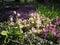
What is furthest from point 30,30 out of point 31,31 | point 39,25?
point 39,25

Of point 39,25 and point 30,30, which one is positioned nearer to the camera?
point 30,30

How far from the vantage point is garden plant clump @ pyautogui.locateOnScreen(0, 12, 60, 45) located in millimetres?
6570

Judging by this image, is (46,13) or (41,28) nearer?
(41,28)

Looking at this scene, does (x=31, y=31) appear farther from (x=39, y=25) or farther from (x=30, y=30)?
(x=39, y=25)

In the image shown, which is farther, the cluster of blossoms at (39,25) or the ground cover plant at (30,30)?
the cluster of blossoms at (39,25)

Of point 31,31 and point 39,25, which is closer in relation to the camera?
point 31,31

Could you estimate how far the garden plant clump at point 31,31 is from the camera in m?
6.57

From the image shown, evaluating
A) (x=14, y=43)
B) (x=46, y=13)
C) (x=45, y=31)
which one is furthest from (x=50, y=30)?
(x=46, y=13)

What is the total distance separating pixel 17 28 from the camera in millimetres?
6871

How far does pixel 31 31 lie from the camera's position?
280 inches

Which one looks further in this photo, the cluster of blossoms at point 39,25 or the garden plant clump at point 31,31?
the cluster of blossoms at point 39,25

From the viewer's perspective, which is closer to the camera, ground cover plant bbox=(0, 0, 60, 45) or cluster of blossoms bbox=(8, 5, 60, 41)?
ground cover plant bbox=(0, 0, 60, 45)

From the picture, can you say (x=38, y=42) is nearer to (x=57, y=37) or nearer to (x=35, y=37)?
(x=35, y=37)

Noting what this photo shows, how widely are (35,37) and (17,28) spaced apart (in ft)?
1.86
